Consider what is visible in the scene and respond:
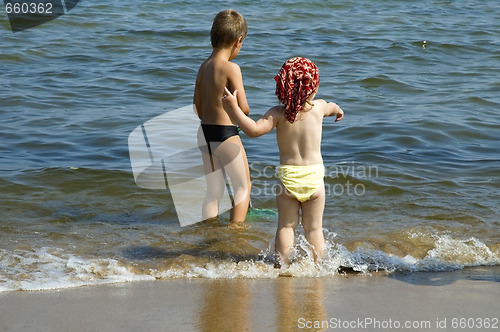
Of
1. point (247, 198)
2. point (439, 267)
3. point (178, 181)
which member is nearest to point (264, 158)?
point (178, 181)

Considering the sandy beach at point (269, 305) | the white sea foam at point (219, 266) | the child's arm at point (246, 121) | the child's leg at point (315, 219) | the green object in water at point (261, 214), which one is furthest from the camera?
the green object in water at point (261, 214)

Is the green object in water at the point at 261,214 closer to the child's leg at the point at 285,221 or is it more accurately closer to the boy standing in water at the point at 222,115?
the boy standing in water at the point at 222,115

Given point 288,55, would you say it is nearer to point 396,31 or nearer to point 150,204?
point 396,31

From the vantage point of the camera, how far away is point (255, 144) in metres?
7.99

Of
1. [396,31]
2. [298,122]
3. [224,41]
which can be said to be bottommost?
[396,31]

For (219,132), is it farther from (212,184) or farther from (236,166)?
(212,184)

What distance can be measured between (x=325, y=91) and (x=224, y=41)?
5076 mm

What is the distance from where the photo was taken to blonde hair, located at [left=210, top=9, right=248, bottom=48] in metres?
4.98

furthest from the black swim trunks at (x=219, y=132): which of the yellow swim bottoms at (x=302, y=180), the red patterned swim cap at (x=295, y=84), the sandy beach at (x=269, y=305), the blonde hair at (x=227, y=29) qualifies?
the sandy beach at (x=269, y=305)

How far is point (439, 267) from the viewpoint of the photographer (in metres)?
4.68

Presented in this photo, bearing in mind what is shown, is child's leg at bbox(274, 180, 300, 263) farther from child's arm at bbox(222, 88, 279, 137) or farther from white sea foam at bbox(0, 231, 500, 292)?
child's arm at bbox(222, 88, 279, 137)

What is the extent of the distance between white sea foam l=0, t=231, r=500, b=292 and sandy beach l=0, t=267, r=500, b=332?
12cm

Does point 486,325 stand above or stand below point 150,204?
above

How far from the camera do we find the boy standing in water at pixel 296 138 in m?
4.29
